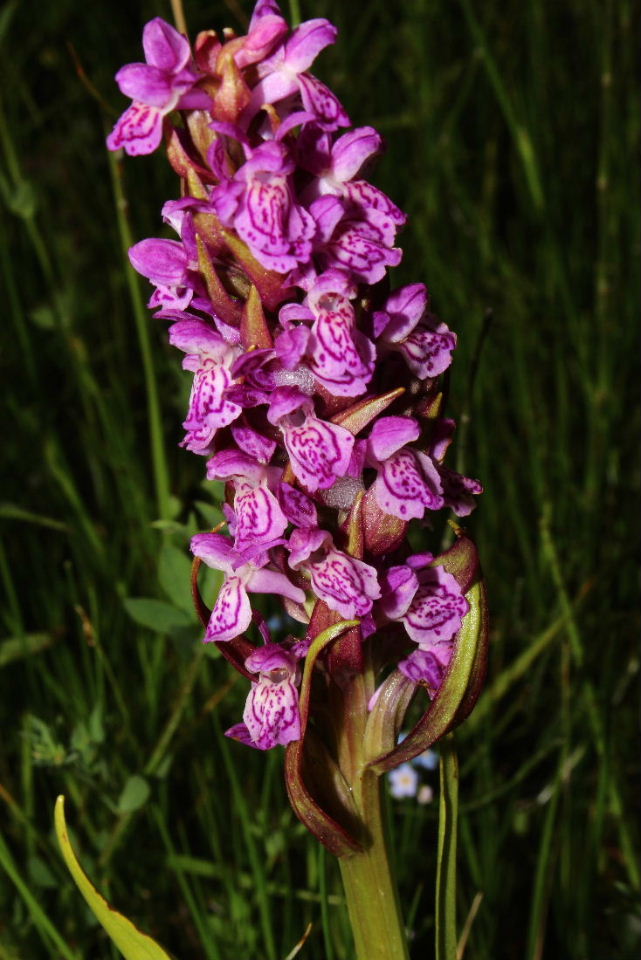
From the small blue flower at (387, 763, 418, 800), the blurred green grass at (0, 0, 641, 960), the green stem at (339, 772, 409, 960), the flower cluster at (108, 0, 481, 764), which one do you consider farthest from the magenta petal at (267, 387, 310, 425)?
the small blue flower at (387, 763, 418, 800)

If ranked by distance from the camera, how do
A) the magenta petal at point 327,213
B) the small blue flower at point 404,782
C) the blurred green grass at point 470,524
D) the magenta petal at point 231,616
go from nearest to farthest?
the magenta petal at point 327,213, the magenta petal at point 231,616, the blurred green grass at point 470,524, the small blue flower at point 404,782

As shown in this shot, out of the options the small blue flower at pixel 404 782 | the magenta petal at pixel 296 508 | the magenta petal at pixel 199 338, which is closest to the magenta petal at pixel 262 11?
the magenta petal at pixel 199 338

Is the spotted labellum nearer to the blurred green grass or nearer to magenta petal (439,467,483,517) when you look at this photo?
magenta petal (439,467,483,517)

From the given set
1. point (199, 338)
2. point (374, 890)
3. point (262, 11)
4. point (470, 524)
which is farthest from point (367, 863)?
point (470, 524)

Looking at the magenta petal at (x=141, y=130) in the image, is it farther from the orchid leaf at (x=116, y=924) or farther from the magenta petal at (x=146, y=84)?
the orchid leaf at (x=116, y=924)

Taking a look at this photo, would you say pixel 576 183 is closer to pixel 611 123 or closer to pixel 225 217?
pixel 611 123

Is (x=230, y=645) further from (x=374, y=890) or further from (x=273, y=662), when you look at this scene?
(x=374, y=890)
